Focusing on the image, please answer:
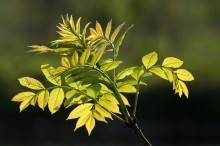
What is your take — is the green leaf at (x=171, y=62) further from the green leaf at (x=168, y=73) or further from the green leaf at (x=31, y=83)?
the green leaf at (x=31, y=83)

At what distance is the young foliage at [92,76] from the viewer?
737 millimetres

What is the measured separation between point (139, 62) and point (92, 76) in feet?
40.0

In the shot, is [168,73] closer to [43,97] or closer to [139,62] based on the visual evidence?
[43,97]

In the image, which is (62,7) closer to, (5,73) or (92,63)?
(5,73)

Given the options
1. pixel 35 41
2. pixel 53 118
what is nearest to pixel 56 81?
pixel 53 118

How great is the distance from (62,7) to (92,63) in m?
18.4

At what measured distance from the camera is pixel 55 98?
815mm

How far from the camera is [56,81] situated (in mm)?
834

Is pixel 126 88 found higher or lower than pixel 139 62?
higher

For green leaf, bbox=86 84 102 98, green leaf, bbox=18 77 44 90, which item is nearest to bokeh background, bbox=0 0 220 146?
green leaf, bbox=18 77 44 90

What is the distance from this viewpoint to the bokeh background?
392 inches

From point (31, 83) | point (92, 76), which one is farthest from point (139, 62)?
point (92, 76)

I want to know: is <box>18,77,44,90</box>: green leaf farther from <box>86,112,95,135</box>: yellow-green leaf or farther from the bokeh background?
the bokeh background

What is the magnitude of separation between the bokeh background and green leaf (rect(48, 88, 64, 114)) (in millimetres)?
8539
